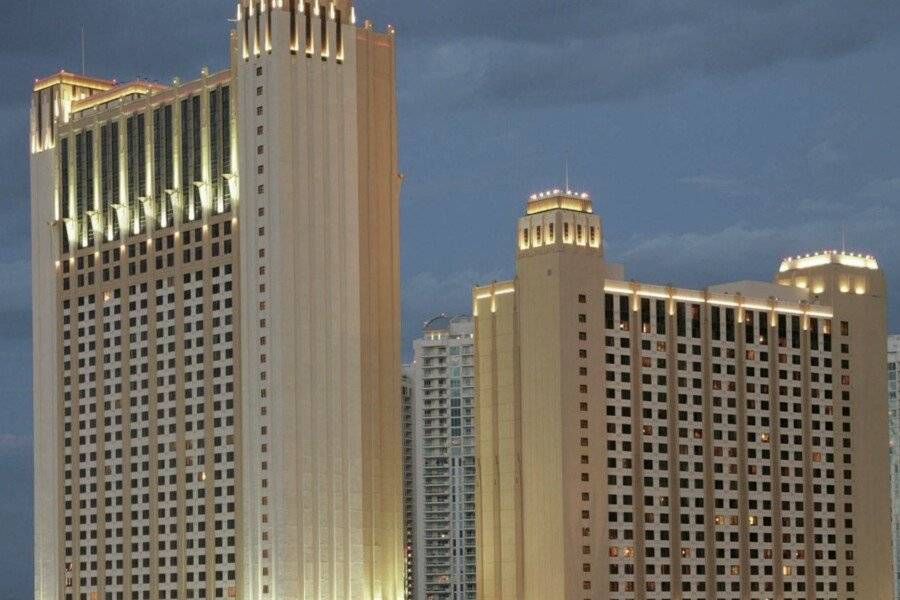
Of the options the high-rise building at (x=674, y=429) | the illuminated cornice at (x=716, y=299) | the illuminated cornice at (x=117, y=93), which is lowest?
the high-rise building at (x=674, y=429)

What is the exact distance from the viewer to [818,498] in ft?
447

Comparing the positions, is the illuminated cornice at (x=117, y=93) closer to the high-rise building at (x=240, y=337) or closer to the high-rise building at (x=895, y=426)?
the high-rise building at (x=240, y=337)

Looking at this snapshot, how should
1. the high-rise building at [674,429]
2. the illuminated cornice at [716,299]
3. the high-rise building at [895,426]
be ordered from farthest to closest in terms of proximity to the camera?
the high-rise building at [895,426] → the illuminated cornice at [716,299] → the high-rise building at [674,429]

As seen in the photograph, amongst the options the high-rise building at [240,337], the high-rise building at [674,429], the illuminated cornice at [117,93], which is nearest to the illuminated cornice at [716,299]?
the high-rise building at [674,429]

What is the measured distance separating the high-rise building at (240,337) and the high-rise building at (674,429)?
8.54 metres

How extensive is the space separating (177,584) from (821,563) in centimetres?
4392

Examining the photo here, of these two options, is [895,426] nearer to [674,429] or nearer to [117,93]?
[674,429]

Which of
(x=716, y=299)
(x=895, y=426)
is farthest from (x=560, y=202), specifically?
(x=895, y=426)

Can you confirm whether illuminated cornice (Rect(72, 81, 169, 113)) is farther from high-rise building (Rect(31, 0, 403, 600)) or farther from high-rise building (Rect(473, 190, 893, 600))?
high-rise building (Rect(473, 190, 893, 600))

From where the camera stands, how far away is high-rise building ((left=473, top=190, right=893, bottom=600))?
407 feet

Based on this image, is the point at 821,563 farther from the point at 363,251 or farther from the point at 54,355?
the point at 54,355

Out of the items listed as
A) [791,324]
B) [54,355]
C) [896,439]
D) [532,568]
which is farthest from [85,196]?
[896,439]

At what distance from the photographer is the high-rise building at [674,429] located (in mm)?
124000

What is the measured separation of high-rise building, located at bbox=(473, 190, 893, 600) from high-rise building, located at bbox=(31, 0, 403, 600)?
854cm
